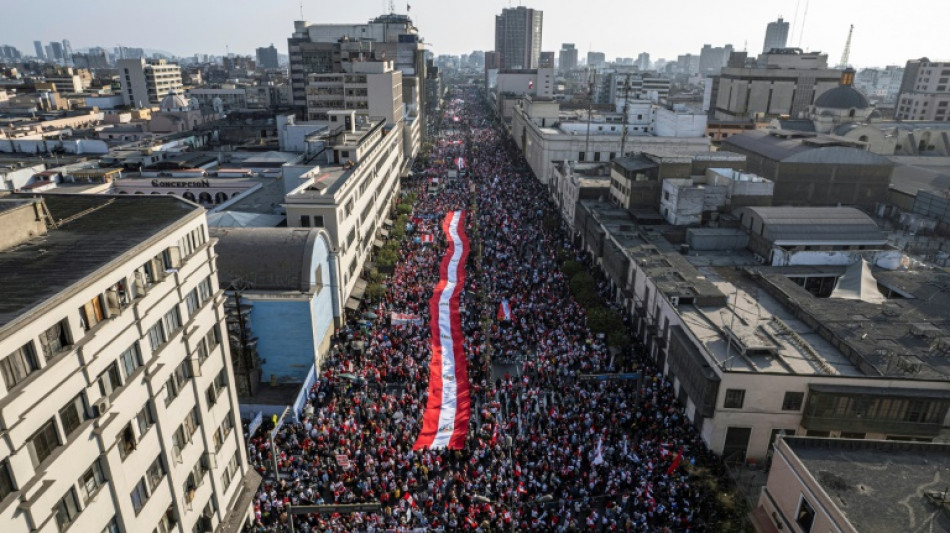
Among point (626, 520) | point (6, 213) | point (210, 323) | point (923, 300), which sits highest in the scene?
point (6, 213)

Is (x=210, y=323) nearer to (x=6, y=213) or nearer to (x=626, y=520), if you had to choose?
(x=6, y=213)

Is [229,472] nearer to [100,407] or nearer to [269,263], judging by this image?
[100,407]

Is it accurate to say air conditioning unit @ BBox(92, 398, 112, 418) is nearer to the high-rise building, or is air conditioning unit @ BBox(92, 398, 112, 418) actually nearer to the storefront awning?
the storefront awning

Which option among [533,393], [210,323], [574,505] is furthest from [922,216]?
[210,323]

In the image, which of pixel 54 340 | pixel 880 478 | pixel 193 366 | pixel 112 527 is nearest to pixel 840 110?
pixel 880 478

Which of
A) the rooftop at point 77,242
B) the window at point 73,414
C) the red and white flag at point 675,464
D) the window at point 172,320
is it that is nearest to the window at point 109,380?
the window at point 73,414

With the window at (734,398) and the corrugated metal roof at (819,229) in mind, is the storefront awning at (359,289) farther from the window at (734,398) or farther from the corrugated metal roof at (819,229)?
the corrugated metal roof at (819,229)

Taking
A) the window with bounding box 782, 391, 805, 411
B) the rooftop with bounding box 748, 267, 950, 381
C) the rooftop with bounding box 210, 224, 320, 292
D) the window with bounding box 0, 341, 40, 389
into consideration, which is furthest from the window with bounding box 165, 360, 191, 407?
the rooftop with bounding box 748, 267, 950, 381
